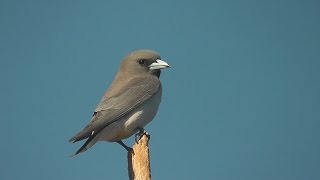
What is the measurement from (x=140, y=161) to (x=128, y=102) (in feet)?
6.42

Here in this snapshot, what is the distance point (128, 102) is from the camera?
943 centimetres

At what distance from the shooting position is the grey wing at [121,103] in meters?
8.55

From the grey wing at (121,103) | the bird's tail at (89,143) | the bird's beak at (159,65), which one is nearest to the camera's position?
the bird's tail at (89,143)

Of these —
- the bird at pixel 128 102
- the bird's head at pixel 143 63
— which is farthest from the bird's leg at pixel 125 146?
the bird's head at pixel 143 63

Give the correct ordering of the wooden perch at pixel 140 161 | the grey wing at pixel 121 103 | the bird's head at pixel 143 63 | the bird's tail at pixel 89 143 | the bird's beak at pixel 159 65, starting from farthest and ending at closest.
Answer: the bird's head at pixel 143 63, the bird's beak at pixel 159 65, the grey wing at pixel 121 103, the bird's tail at pixel 89 143, the wooden perch at pixel 140 161

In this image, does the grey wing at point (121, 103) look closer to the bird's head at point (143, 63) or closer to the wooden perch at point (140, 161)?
the bird's head at point (143, 63)

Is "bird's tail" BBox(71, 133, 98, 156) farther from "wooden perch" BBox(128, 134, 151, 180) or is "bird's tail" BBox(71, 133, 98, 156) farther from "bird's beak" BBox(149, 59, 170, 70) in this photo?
"bird's beak" BBox(149, 59, 170, 70)

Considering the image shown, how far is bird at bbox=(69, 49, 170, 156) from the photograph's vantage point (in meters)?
8.66

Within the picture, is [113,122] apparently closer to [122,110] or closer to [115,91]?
[122,110]

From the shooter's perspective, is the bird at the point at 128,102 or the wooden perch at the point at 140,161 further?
the bird at the point at 128,102

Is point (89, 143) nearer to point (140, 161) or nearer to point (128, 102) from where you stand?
point (140, 161)

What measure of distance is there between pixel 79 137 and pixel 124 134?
138cm

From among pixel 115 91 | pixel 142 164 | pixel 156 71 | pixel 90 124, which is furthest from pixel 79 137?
pixel 156 71

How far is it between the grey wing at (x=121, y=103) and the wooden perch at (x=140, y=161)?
0.81m
